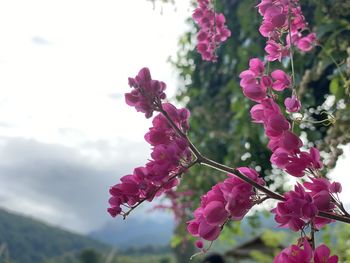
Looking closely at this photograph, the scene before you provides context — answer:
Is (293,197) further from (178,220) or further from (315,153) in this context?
(178,220)

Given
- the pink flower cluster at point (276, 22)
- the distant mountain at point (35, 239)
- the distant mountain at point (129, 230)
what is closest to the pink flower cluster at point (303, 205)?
the pink flower cluster at point (276, 22)

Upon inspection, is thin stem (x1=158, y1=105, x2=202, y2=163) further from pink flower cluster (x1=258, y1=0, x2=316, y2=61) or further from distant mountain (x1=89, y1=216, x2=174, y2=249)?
distant mountain (x1=89, y1=216, x2=174, y2=249)

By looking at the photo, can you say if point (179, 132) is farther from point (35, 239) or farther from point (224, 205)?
point (35, 239)

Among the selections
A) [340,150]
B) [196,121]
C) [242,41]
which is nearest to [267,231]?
[196,121]

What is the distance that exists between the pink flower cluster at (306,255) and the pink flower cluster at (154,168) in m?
0.15

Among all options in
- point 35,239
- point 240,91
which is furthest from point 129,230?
point 240,91

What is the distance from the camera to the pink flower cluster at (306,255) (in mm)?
574

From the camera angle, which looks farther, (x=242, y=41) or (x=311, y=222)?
(x=242, y=41)

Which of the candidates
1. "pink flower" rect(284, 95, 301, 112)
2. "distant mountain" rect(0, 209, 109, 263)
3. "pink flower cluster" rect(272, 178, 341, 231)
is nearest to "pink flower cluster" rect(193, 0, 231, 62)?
"pink flower" rect(284, 95, 301, 112)

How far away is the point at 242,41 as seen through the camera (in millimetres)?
2600

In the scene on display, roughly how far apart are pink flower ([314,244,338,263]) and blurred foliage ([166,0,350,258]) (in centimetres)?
58

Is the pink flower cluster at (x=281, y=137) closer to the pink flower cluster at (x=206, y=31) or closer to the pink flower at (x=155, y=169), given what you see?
the pink flower at (x=155, y=169)

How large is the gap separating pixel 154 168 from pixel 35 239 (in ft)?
189

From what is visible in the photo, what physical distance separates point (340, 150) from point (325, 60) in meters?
0.53
